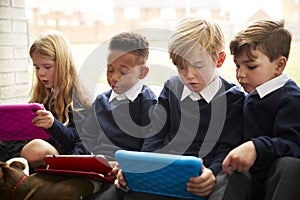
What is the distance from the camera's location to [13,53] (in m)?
2.12

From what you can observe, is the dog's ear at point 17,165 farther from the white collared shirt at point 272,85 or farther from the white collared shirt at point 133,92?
the white collared shirt at point 272,85

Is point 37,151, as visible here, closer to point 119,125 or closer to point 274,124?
point 119,125

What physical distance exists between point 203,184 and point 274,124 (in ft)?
0.88

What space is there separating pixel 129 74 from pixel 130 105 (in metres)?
0.11

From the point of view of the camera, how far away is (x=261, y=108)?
3.88 ft

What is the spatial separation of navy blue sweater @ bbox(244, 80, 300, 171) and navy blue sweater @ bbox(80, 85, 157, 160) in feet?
1.23

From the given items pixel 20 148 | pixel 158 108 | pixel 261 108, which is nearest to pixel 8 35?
pixel 20 148

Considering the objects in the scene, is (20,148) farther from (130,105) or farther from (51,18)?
(51,18)

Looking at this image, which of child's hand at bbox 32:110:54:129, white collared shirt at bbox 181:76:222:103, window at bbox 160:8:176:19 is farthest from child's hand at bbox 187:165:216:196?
window at bbox 160:8:176:19

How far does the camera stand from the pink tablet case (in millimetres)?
1388

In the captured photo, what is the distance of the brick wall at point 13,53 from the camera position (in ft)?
6.81

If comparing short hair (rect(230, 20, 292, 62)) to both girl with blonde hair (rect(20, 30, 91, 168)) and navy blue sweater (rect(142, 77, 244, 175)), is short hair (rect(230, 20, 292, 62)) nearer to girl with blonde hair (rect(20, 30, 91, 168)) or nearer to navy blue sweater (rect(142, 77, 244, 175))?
navy blue sweater (rect(142, 77, 244, 175))

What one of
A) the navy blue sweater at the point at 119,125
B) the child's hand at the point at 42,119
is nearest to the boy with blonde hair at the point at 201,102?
the navy blue sweater at the point at 119,125

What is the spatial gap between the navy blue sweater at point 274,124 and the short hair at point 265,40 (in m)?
0.10
